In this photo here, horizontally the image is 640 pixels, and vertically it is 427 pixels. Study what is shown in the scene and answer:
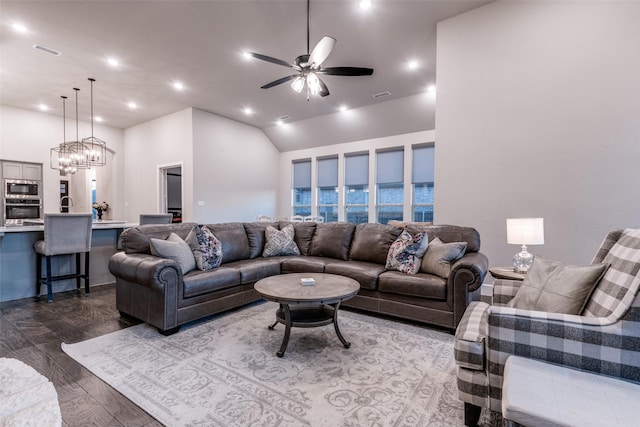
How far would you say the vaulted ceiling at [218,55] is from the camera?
3.59 m

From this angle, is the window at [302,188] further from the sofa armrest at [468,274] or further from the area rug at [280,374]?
the sofa armrest at [468,274]

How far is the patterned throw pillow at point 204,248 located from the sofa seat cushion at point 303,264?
0.86 metres

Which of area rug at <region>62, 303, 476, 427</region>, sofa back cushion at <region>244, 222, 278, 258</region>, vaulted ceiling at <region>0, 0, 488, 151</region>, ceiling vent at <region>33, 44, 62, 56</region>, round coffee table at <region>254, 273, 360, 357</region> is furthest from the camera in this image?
ceiling vent at <region>33, 44, 62, 56</region>

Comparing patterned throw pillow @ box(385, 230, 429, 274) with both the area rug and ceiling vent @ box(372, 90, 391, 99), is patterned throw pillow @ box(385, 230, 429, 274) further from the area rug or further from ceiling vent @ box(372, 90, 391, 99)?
ceiling vent @ box(372, 90, 391, 99)

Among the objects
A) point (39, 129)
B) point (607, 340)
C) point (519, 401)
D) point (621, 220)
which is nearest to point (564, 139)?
point (621, 220)

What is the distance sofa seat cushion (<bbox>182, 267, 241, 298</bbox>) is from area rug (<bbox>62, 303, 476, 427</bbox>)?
0.35m

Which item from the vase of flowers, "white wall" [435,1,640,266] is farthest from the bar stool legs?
"white wall" [435,1,640,266]

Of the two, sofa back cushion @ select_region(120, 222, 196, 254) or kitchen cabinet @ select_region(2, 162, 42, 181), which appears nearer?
sofa back cushion @ select_region(120, 222, 196, 254)

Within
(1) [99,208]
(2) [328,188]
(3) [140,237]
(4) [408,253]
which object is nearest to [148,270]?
(3) [140,237]

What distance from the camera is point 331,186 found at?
8.27m

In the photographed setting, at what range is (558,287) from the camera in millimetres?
1521

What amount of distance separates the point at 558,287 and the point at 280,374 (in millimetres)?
1766

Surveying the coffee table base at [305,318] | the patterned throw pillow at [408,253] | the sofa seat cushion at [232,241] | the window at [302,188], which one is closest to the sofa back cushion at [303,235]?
the sofa seat cushion at [232,241]

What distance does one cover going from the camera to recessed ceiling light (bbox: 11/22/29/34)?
3830 mm
